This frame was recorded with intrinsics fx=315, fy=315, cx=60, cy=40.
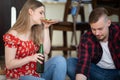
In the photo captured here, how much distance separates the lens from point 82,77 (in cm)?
215

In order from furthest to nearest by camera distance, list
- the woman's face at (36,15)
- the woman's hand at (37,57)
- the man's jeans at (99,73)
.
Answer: the man's jeans at (99,73)
the woman's face at (36,15)
the woman's hand at (37,57)

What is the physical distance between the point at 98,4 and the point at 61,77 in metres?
1.36

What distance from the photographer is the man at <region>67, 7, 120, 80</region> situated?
2.20 m

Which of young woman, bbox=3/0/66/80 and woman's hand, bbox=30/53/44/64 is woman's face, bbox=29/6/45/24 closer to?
young woman, bbox=3/0/66/80

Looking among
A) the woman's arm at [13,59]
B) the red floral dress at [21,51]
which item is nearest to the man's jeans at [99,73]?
the red floral dress at [21,51]

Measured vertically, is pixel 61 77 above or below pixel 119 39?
below

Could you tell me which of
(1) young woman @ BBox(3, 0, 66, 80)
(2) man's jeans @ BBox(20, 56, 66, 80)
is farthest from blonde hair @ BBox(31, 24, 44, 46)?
(2) man's jeans @ BBox(20, 56, 66, 80)

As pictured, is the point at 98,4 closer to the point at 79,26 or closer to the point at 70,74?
the point at 79,26

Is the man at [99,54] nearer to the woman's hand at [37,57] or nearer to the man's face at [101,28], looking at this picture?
the man's face at [101,28]

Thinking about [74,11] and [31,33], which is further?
[74,11]

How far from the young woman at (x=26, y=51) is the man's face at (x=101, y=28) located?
30cm

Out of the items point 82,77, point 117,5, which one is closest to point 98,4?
point 117,5

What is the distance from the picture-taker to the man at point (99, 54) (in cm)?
220

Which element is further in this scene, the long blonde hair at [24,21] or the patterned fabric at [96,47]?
the patterned fabric at [96,47]
